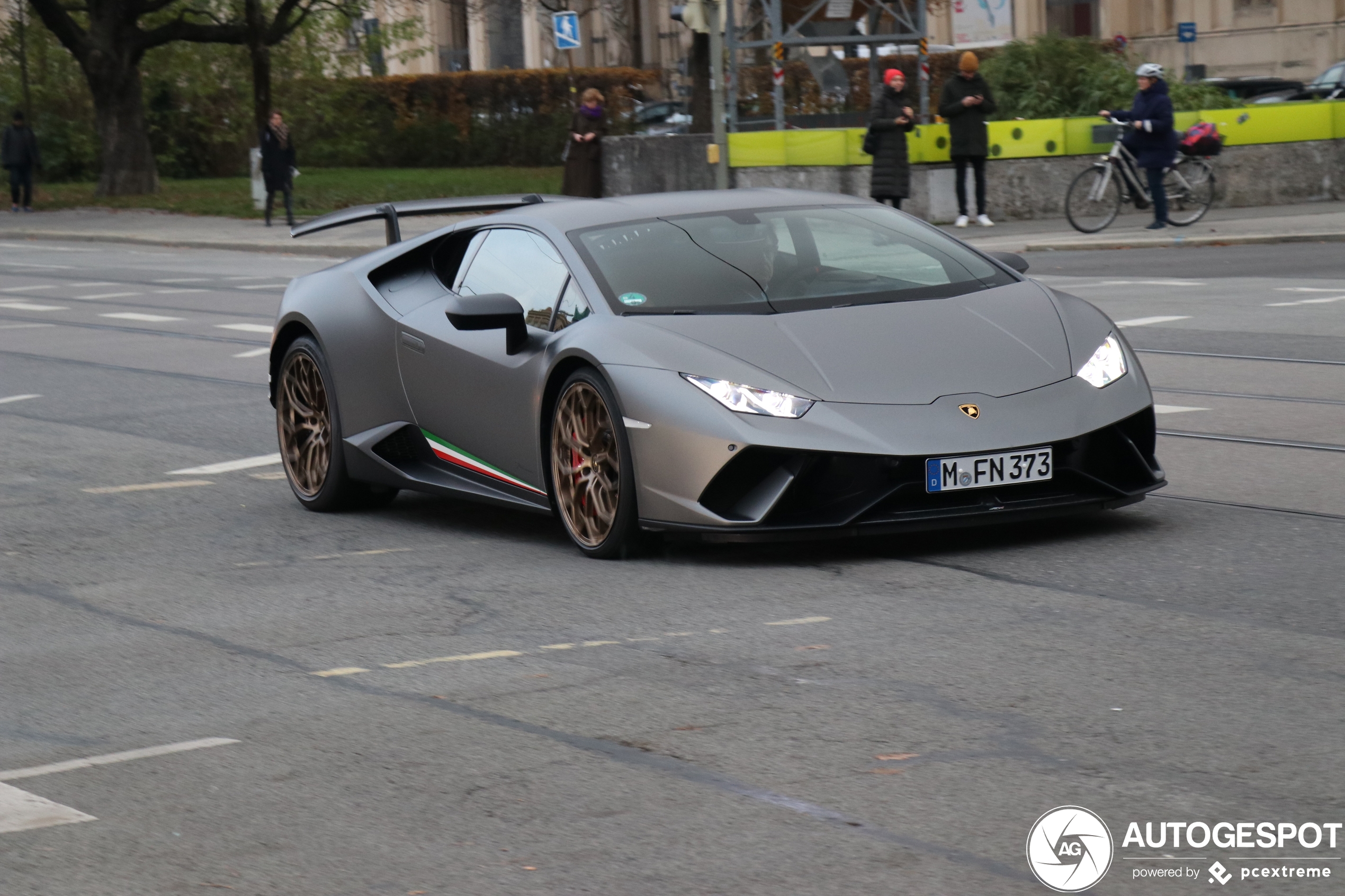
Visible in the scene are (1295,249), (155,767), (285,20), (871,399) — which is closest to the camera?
(155,767)

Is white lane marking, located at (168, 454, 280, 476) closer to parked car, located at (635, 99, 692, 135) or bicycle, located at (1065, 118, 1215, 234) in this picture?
bicycle, located at (1065, 118, 1215, 234)

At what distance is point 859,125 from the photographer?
29.2 metres

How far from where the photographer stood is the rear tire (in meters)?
8.55

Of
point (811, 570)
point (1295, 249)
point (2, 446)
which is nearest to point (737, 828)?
point (811, 570)

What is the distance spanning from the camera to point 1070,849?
12.4 feet

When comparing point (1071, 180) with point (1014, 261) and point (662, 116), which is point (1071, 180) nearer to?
point (1014, 261)

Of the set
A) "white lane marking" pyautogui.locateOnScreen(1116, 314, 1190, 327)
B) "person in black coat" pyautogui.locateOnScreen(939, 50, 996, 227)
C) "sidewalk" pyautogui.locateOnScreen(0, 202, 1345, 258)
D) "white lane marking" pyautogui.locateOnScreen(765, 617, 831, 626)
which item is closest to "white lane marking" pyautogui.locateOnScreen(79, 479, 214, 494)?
"white lane marking" pyautogui.locateOnScreen(765, 617, 831, 626)

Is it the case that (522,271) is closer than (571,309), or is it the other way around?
(571,309)

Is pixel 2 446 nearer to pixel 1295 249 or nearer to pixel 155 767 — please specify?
pixel 155 767

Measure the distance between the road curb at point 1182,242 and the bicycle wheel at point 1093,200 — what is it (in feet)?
2.76

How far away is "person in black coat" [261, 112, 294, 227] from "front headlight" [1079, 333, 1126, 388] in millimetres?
27715

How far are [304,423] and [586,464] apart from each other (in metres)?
2.19

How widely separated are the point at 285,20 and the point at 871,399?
36.8 metres

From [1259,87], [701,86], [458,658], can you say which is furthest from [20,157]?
[458,658]
